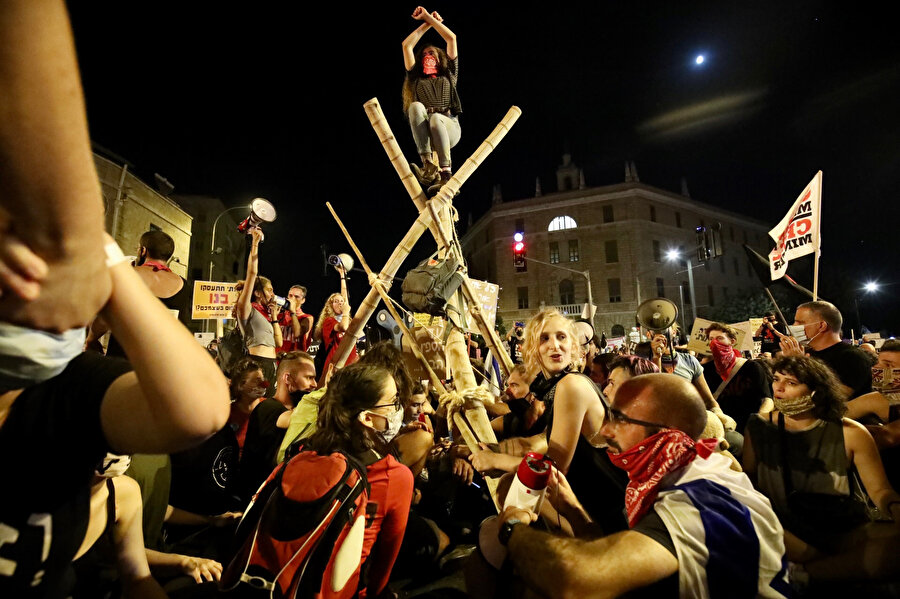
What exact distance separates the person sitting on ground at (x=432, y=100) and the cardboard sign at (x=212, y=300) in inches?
249

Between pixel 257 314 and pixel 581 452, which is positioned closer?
pixel 581 452

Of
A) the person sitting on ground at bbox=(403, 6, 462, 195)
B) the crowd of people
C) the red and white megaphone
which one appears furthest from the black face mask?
the person sitting on ground at bbox=(403, 6, 462, 195)

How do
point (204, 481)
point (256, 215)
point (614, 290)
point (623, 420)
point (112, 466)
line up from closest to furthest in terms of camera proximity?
1. point (112, 466)
2. point (623, 420)
3. point (204, 481)
4. point (256, 215)
5. point (614, 290)

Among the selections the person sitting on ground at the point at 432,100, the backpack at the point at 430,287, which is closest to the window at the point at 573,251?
the person sitting on ground at the point at 432,100

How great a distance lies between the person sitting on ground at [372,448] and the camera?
2312 mm

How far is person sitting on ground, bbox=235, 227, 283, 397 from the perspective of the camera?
4.98 metres

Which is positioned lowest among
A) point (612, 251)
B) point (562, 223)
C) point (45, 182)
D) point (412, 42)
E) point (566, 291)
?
point (45, 182)

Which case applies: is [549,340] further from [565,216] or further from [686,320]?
[686,320]

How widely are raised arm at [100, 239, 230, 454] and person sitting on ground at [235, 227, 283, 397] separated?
4.00 m

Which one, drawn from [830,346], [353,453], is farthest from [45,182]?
[830,346]

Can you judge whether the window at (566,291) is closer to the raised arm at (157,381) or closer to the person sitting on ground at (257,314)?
the person sitting on ground at (257,314)

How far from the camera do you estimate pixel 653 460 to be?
192 cm

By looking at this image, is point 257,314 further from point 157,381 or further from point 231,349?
point 157,381

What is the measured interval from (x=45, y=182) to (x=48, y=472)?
79 centimetres
